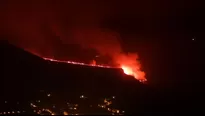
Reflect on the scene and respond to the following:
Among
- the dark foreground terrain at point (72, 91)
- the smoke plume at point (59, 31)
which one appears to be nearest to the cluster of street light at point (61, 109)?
the dark foreground terrain at point (72, 91)

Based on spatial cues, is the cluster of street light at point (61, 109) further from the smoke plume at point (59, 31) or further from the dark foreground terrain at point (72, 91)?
the smoke plume at point (59, 31)

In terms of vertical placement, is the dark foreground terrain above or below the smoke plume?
below

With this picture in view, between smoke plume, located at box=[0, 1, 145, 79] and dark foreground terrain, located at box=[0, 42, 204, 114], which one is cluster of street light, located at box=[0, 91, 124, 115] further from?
smoke plume, located at box=[0, 1, 145, 79]

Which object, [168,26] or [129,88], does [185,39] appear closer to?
[168,26]

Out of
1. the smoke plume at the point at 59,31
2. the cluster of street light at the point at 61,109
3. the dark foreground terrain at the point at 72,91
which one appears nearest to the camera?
the cluster of street light at the point at 61,109

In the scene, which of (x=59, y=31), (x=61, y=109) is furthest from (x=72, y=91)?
(x=59, y=31)

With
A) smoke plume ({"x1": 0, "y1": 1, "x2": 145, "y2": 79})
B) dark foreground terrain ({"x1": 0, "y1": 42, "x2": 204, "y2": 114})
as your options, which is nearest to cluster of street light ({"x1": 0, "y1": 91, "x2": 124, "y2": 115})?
dark foreground terrain ({"x1": 0, "y1": 42, "x2": 204, "y2": 114})

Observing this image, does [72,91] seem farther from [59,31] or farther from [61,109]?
[59,31]

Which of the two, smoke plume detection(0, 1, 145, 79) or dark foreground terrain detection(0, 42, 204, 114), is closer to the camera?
dark foreground terrain detection(0, 42, 204, 114)

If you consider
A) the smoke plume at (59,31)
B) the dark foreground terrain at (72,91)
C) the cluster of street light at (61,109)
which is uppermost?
the smoke plume at (59,31)
